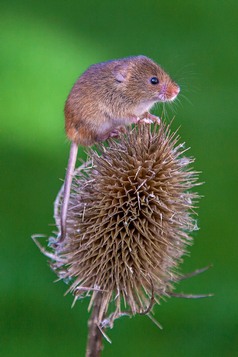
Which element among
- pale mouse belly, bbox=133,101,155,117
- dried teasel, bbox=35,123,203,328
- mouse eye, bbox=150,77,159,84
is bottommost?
dried teasel, bbox=35,123,203,328

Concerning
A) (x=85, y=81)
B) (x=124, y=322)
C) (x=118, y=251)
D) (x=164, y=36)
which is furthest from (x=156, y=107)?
(x=164, y=36)

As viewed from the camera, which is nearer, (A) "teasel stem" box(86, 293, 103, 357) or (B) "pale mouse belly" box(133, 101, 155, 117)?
(A) "teasel stem" box(86, 293, 103, 357)

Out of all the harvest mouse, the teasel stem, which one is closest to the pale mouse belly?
the harvest mouse

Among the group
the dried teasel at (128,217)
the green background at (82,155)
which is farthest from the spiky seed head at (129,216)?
the green background at (82,155)

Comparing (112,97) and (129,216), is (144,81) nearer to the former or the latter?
(112,97)

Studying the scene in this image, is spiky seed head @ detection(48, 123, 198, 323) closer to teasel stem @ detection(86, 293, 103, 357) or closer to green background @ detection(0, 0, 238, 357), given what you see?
teasel stem @ detection(86, 293, 103, 357)

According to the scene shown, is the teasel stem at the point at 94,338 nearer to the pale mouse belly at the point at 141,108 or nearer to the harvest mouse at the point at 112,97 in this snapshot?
the harvest mouse at the point at 112,97

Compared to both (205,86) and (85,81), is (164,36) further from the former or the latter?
(85,81)

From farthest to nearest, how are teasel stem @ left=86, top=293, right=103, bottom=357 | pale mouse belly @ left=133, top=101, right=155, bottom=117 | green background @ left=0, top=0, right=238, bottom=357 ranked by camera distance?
1. green background @ left=0, top=0, right=238, bottom=357
2. pale mouse belly @ left=133, top=101, right=155, bottom=117
3. teasel stem @ left=86, top=293, right=103, bottom=357

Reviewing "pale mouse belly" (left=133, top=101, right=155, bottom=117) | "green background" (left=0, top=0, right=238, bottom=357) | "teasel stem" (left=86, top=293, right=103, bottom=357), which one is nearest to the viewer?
"teasel stem" (left=86, top=293, right=103, bottom=357)
